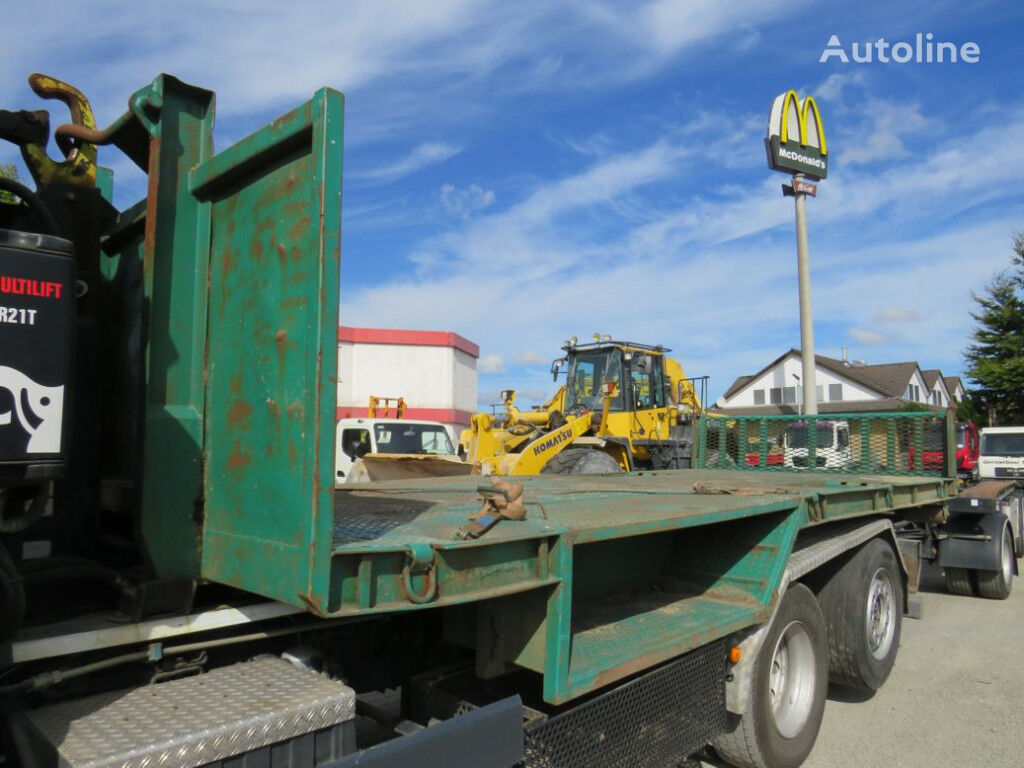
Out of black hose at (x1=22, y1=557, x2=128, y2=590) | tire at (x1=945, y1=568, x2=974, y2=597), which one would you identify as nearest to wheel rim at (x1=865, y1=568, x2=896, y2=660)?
tire at (x1=945, y1=568, x2=974, y2=597)

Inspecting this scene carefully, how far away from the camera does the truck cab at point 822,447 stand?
26.2 feet

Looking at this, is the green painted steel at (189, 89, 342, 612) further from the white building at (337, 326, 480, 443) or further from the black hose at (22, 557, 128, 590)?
the white building at (337, 326, 480, 443)

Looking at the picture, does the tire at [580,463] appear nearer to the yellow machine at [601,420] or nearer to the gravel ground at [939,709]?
the yellow machine at [601,420]

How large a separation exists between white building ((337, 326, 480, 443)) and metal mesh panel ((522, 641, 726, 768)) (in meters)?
26.3

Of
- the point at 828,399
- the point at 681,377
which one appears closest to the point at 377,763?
the point at 681,377

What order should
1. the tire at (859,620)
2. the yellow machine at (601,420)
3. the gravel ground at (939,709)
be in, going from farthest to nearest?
1. the yellow machine at (601,420)
2. the tire at (859,620)
3. the gravel ground at (939,709)

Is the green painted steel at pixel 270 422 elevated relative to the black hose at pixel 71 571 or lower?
elevated

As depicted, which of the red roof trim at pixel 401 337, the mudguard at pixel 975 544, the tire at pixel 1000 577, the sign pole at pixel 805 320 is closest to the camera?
the mudguard at pixel 975 544

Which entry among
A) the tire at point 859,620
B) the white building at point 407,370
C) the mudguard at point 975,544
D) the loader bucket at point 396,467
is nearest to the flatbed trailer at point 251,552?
the tire at point 859,620

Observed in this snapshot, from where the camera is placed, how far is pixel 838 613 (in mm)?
4980

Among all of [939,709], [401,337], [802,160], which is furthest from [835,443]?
[401,337]

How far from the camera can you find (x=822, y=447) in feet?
26.3

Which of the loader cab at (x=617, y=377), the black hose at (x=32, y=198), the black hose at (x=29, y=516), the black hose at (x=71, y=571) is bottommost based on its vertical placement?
the black hose at (x=71, y=571)

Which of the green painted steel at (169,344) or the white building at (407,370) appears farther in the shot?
the white building at (407,370)
